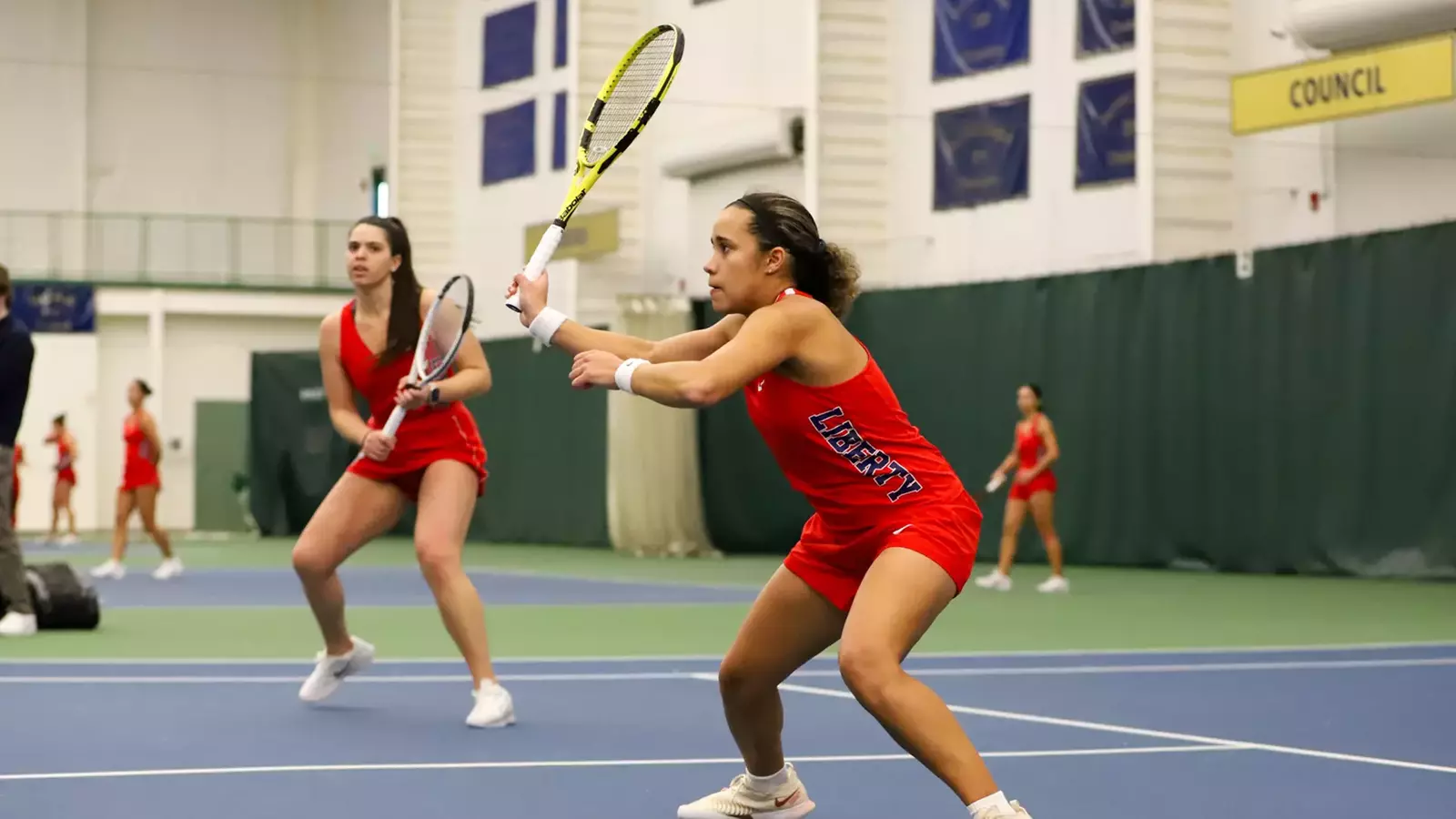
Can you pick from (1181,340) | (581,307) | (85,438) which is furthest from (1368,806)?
(85,438)

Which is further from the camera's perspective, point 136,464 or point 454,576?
point 136,464

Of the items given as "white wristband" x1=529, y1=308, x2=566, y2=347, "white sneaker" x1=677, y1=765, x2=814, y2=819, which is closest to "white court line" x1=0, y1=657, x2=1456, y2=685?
"white sneaker" x1=677, y1=765, x2=814, y2=819

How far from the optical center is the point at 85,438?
33.1 m

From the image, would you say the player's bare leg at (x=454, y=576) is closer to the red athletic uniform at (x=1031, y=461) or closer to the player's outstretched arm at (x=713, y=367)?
the player's outstretched arm at (x=713, y=367)

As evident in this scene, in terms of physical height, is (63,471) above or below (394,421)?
below

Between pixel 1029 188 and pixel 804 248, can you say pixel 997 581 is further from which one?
pixel 804 248

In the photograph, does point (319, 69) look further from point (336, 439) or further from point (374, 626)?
point (374, 626)

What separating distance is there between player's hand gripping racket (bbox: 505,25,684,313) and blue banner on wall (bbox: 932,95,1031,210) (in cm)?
1555

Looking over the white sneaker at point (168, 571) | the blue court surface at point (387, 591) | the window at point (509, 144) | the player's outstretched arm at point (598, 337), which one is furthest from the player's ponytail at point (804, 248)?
the window at point (509, 144)

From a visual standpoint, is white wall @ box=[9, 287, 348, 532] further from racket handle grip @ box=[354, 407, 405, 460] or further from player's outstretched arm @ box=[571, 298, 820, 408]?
player's outstretched arm @ box=[571, 298, 820, 408]

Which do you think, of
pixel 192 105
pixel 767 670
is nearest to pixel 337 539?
pixel 767 670

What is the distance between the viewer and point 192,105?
36969 mm

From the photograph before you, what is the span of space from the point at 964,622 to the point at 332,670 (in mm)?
5332

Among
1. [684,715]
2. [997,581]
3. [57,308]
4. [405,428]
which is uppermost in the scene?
[57,308]
